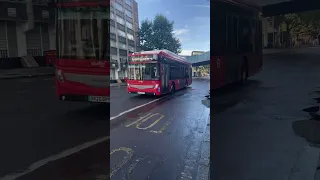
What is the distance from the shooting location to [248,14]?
1212mm

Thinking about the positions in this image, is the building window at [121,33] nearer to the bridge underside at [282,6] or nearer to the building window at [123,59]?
the building window at [123,59]

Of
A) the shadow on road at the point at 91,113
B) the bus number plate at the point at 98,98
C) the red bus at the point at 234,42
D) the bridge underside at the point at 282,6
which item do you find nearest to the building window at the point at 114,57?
the red bus at the point at 234,42

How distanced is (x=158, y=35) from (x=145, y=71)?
0.15 metres

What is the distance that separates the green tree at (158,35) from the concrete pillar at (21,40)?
917 mm

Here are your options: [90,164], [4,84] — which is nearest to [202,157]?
[90,164]

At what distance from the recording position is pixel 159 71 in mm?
1210

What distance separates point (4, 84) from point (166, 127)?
1271mm

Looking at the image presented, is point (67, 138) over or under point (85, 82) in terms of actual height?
under

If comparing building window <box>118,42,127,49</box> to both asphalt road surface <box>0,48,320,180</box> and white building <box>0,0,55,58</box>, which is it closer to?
asphalt road surface <box>0,48,320,180</box>

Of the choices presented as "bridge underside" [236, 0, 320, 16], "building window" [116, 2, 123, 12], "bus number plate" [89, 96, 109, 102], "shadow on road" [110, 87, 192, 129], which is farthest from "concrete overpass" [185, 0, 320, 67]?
"bus number plate" [89, 96, 109, 102]

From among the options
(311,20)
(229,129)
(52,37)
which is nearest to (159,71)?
(229,129)

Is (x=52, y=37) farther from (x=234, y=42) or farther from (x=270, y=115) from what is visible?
(x=270, y=115)

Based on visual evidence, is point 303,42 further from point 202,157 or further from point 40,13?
point 40,13

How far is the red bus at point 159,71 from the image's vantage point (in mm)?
1197
